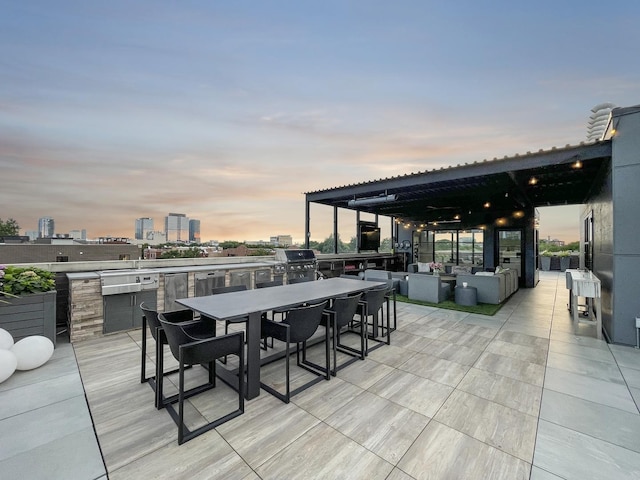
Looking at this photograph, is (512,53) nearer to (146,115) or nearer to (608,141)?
(608,141)

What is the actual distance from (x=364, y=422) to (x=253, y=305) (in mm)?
1374

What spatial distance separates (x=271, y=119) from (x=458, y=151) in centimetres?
547

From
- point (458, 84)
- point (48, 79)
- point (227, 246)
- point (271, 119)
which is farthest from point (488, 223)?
point (48, 79)

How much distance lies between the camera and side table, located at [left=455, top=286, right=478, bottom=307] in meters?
5.79

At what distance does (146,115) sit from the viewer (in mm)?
5863

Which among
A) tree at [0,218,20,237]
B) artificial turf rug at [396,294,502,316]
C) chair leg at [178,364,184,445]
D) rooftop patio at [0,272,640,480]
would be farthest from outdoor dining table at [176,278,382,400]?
tree at [0,218,20,237]

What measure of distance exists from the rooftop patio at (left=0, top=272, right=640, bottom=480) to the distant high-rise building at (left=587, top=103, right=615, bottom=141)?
4.73 metres

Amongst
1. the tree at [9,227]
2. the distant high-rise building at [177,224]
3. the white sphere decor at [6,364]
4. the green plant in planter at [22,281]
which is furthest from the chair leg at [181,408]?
the tree at [9,227]

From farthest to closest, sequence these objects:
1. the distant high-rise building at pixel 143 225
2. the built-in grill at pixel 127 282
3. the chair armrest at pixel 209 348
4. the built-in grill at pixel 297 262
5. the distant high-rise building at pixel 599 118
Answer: the distant high-rise building at pixel 143 225, the built-in grill at pixel 297 262, the distant high-rise building at pixel 599 118, the built-in grill at pixel 127 282, the chair armrest at pixel 209 348

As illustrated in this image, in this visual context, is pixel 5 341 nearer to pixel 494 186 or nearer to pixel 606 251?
pixel 606 251

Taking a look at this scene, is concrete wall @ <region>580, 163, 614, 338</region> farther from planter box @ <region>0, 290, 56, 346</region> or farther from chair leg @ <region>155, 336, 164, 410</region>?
planter box @ <region>0, 290, 56, 346</region>

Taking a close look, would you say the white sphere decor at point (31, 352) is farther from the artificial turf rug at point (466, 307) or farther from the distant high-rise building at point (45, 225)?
the distant high-rise building at point (45, 225)

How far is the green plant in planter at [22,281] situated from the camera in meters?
2.98

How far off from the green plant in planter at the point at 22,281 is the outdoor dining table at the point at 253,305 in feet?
6.67
